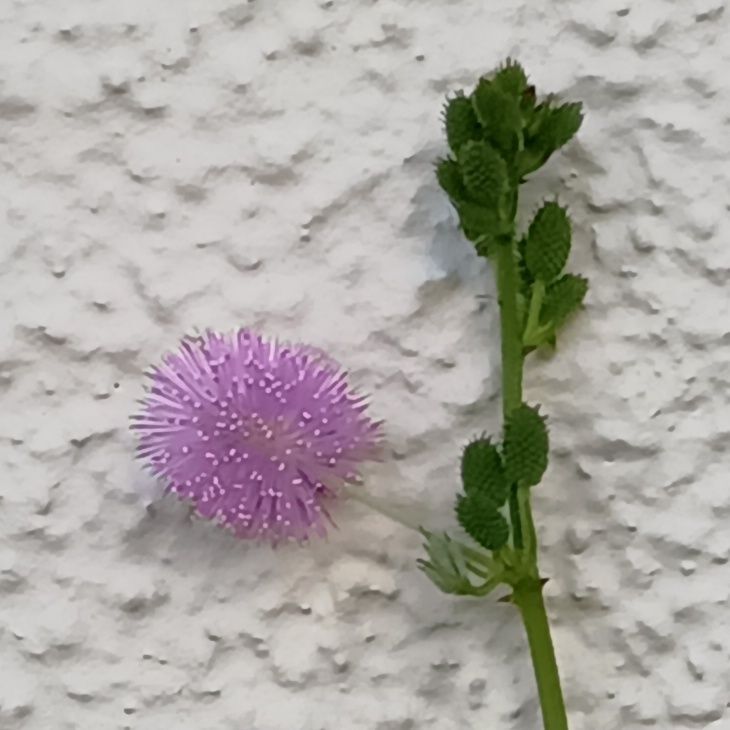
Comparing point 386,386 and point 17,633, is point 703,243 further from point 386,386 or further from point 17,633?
point 17,633

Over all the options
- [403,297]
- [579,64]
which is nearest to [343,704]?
[403,297]

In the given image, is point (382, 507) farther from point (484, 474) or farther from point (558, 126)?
point (558, 126)

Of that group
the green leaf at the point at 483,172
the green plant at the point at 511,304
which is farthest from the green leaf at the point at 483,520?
the green leaf at the point at 483,172

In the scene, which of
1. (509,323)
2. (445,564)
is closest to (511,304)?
(509,323)

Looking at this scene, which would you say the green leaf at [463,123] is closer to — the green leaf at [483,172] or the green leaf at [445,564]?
the green leaf at [483,172]

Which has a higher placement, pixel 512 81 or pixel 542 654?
pixel 512 81
